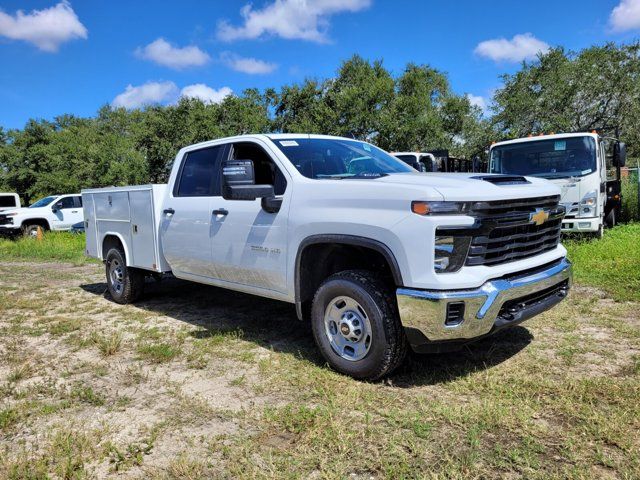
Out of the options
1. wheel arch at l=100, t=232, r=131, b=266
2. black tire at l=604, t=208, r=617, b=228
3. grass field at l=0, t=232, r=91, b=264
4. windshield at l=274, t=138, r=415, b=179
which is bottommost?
grass field at l=0, t=232, r=91, b=264

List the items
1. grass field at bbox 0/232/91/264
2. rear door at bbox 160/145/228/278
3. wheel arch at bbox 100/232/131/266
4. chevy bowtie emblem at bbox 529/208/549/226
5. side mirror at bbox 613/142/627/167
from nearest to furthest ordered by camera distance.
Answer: chevy bowtie emblem at bbox 529/208/549/226
rear door at bbox 160/145/228/278
wheel arch at bbox 100/232/131/266
side mirror at bbox 613/142/627/167
grass field at bbox 0/232/91/264

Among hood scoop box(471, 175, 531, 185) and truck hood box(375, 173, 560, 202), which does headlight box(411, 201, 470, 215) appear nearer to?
truck hood box(375, 173, 560, 202)

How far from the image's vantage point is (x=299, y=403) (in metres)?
3.53

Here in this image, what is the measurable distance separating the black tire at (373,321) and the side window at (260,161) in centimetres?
116

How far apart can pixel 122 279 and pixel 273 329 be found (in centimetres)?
261

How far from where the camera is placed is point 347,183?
380 cm

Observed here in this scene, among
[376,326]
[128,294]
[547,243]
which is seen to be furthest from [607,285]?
[128,294]

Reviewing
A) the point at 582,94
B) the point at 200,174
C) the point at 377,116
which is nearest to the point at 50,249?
the point at 200,174

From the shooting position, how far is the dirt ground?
9.01 feet

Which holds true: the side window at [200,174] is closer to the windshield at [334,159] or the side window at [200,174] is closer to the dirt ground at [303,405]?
the windshield at [334,159]

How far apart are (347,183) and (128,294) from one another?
4195 mm

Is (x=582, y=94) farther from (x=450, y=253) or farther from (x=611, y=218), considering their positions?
(x=450, y=253)

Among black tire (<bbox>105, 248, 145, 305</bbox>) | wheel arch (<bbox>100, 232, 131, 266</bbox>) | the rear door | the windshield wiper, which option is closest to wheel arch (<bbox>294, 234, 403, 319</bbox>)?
the windshield wiper

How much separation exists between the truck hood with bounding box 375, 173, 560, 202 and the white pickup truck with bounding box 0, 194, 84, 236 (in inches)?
Answer: 671
